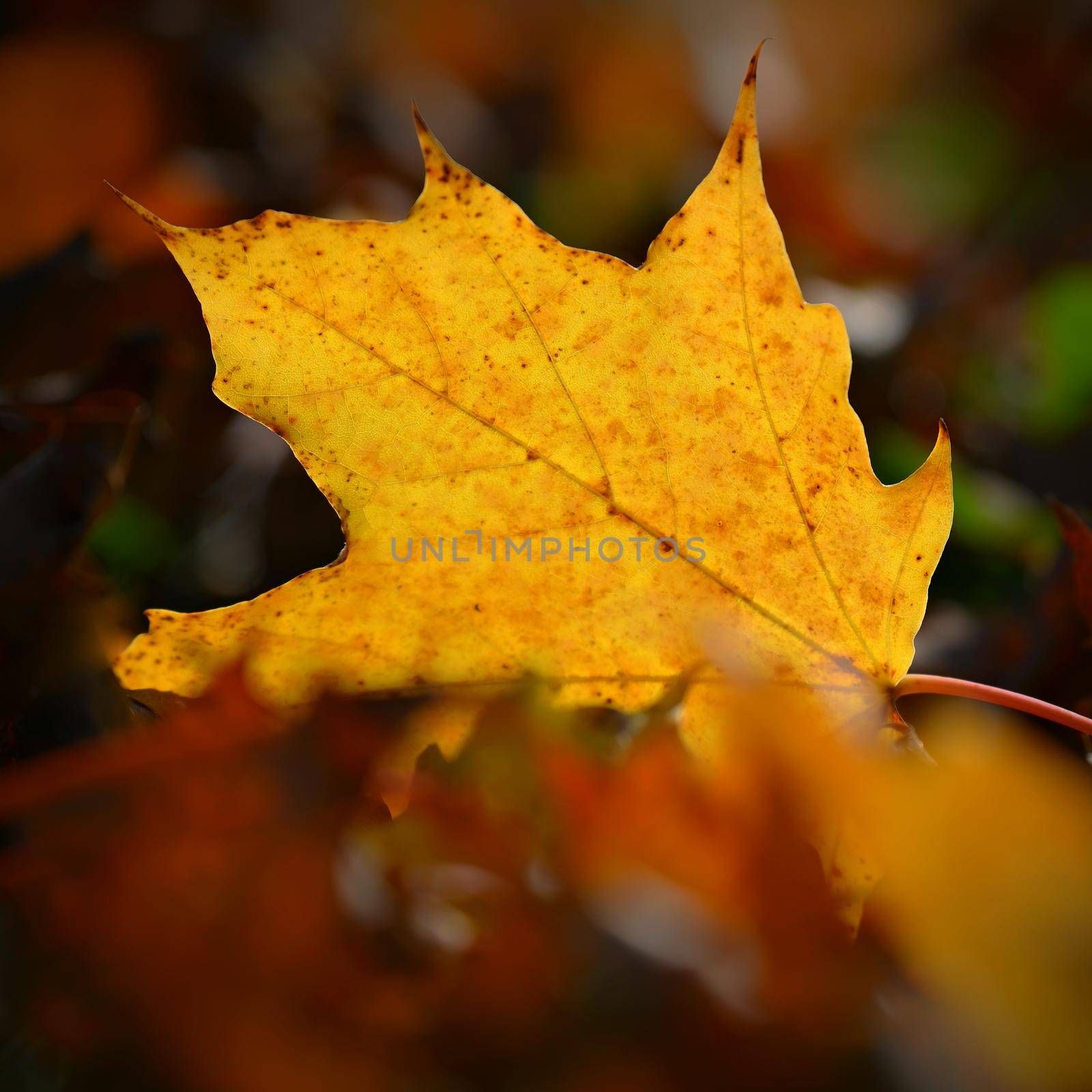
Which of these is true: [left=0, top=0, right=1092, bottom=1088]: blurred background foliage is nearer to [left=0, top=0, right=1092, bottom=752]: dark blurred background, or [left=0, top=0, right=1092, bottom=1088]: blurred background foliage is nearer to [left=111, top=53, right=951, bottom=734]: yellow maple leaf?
[left=0, top=0, right=1092, bottom=752]: dark blurred background

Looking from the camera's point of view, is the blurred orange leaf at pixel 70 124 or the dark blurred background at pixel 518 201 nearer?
the dark blurred background at pixel 518 201

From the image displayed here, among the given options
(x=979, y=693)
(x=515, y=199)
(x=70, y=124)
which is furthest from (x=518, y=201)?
(x=979, y=693)

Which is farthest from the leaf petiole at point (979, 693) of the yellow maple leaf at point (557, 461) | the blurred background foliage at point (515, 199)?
the blurred background foliage at point (515, 199)

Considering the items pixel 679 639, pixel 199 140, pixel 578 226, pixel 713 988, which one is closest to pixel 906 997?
pixel 713 988

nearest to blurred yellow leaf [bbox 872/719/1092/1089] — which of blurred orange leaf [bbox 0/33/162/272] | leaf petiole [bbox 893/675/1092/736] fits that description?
leaf petiole [bbox 893/675/1092/736]

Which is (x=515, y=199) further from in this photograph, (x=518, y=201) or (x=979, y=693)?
(x=979, y=693)

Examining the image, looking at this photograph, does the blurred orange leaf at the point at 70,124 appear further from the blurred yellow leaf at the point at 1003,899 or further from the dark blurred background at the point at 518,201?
the blurred yellow leaf at the point at 1003,899
